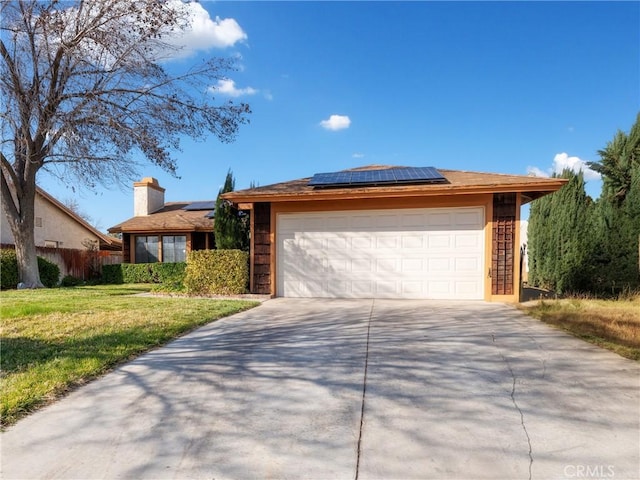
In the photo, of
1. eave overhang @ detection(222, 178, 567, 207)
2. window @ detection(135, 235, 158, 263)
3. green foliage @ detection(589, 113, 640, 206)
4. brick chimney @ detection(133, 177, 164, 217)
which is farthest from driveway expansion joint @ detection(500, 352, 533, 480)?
brick chimney @ detection(133, 177, 164, 217)

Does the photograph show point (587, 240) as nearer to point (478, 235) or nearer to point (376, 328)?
point (478, 235)

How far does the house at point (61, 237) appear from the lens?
15.5 m

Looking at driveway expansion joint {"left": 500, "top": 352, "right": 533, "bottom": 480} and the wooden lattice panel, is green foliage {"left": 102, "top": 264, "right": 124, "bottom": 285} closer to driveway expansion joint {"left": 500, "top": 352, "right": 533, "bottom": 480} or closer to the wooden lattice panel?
the wooden lattice panel

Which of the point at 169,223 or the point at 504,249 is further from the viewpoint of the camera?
the point at 169,223

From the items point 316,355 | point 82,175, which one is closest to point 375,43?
point 316,355

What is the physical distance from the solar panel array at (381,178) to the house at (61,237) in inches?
512

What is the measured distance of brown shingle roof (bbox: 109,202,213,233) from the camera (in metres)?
16.2

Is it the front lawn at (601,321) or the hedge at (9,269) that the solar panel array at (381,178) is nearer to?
the front lawn at (601,321)

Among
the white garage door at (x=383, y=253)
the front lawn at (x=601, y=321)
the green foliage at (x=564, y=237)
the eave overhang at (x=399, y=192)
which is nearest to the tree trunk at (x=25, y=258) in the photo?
the eave overhang at (x=399, y=192)

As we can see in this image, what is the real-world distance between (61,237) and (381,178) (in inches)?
753

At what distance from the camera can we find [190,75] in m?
10.6

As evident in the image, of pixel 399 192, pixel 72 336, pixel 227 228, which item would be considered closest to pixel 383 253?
pixel 399 192

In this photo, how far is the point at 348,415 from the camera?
2627 mm

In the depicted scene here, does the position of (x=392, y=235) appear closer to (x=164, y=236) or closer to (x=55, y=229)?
(x=164, y=236)
